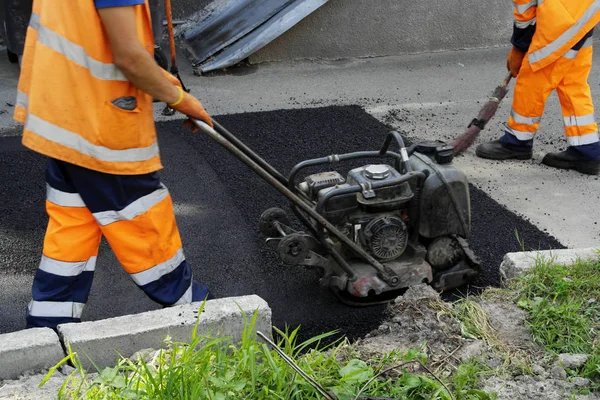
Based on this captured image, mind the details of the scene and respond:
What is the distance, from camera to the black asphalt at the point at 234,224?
355cm

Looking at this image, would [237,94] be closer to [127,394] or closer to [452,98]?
[452,98]

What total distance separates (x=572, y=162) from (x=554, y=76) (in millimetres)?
699

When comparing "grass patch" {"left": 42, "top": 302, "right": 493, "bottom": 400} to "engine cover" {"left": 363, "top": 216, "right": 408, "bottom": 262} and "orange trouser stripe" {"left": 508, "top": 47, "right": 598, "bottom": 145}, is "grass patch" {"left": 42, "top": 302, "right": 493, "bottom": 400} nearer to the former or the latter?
"engine cover" {"left": 363, "top": 216, "right": 408, "bottom": 262}

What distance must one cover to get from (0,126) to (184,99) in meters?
3.56

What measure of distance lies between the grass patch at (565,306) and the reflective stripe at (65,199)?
192cm

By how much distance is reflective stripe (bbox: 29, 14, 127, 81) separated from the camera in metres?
2.63

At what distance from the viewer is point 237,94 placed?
21.5ft

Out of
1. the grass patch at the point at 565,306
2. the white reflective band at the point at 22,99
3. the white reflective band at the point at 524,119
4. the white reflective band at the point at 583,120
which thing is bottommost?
the grass patch at the point at 565,306

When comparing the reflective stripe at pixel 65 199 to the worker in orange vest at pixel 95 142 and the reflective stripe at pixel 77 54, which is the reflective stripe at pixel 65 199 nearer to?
the worker in orange vest at pixel 95 142

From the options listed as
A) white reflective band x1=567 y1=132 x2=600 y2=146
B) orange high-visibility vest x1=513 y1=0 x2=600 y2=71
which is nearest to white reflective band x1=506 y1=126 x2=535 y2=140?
white reflective band x1=567 y1=132 x2=600 y2=146

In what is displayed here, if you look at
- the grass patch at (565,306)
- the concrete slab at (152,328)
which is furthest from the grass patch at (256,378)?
the grass patch at (565,306)

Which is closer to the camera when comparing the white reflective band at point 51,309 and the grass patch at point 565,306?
the grass patch at point 565,306

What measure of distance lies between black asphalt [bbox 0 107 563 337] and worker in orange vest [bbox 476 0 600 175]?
717 mm

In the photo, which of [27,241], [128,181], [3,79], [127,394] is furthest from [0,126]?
[127,394]
